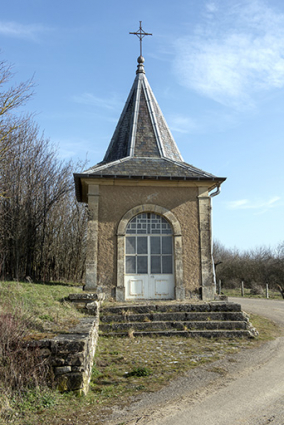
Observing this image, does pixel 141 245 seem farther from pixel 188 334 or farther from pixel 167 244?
pixel 188 334

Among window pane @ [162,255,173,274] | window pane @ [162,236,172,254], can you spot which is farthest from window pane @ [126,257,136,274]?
window pane @ [162,236,172,254]

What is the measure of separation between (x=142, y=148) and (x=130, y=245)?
378 cm

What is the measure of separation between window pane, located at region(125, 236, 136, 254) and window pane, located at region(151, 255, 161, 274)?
64 cm

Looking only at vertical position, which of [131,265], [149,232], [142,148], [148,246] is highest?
[142,148]

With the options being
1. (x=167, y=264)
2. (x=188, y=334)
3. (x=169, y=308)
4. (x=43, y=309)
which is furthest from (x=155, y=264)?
(x=43, y=309)

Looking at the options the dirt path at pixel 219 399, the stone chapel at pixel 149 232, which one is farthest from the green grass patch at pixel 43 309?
the stone chapel at pixel 149 232

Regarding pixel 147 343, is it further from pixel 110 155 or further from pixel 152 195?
pixel 110 155

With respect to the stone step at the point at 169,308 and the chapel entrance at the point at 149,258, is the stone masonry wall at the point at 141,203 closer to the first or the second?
the chapel entrance at the point at 149,258

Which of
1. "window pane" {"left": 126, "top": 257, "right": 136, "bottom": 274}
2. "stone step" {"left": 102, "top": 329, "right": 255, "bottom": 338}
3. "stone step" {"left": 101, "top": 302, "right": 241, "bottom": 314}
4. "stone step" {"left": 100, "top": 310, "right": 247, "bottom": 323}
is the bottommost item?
"stone step" {"left": 102, "top": 329, "right": 255, "bottom": 338}

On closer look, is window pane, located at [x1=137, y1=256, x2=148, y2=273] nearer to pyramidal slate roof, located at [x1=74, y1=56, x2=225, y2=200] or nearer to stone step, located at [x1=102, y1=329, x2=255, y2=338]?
pyramidal slate roof, located at [x1=74, y1=56, x2=225, y2=200]

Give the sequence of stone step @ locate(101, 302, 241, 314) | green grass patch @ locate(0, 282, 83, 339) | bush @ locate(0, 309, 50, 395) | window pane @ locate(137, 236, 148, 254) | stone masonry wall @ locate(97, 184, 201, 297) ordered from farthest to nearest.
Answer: window pane @ locate(137, 236, 148, 254), stone masonry wall @ locate(97, 184, 201, 297), stone step @ locate(101, 302, 241, 314), green grass patch @ locate(0, 282, 83, 339), bush @ locate(0, 309, 50, 395)

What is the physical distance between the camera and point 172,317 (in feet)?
28.7

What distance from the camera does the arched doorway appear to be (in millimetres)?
10734

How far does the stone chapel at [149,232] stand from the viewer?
10.6 meters
